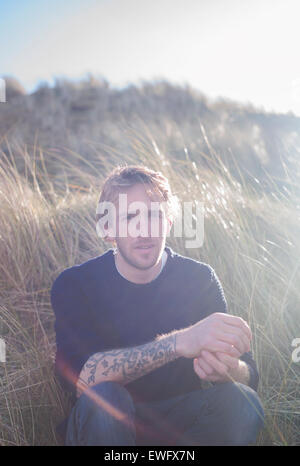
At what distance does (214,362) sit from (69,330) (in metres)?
0.66

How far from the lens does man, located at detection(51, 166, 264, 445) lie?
1.84 meters

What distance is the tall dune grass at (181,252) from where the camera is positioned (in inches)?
95.7

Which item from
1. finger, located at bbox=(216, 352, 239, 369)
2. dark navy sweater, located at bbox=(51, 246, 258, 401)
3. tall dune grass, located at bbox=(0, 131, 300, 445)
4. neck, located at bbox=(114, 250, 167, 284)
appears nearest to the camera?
finger, located at bbox=(216, 352, 239, 369)

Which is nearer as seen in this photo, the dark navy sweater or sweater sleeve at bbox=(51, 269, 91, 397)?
sweater sleeve at bbox=(51, 269, 91, 397)

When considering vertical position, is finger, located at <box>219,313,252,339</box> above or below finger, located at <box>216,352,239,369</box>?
above

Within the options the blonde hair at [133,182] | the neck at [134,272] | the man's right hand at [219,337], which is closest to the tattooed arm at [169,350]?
the man's right hand at [219,337]

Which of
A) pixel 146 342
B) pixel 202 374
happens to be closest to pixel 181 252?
pixel 146 342

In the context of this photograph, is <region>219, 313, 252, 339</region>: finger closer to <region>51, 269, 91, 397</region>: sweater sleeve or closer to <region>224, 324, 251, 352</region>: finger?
<region>224, 324, 251, 352</region>: finger

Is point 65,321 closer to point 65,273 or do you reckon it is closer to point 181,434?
point 65,273

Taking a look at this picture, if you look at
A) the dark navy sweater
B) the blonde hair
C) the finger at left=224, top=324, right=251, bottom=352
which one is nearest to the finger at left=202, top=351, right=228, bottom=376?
the finger at left=224, top=324, right=251, bottom=352

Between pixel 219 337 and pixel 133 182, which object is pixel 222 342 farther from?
pixel 133 182

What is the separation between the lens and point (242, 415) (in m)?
1.92

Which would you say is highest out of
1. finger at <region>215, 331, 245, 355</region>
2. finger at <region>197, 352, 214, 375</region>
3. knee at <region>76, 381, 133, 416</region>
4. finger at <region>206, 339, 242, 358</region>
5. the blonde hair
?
the blonde hair
